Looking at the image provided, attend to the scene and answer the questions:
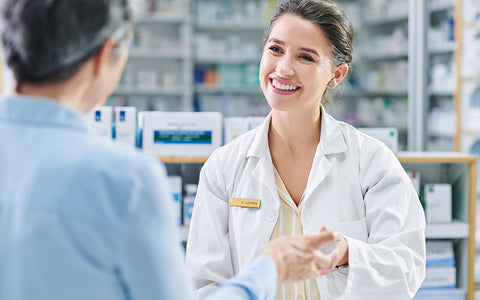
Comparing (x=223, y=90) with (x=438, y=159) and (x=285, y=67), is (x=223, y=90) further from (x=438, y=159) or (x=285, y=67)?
(x=285, y=67)

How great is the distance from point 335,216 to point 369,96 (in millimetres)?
6159

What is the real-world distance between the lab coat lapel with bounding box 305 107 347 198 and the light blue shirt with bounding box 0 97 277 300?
1003mm

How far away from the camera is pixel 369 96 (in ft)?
24.9

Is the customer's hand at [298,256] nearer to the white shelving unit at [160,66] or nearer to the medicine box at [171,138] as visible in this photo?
the medicine box at [171,138]

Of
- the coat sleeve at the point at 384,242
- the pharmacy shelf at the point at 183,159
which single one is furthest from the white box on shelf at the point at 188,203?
the coat sleeve at the point at 384,242

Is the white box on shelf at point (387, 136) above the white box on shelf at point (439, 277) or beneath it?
above

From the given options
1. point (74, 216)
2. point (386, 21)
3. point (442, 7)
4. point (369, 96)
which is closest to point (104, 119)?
point (74, 216)

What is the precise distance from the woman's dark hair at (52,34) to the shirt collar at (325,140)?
1.05 m

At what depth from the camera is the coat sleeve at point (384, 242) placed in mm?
1571

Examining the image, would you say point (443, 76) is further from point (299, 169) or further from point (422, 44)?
point (299, 169)

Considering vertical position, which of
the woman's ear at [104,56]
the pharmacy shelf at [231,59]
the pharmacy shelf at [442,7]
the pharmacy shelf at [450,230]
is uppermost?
the pharmacy shelf at [442,7]

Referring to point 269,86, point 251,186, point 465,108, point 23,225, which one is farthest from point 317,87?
point 465,108

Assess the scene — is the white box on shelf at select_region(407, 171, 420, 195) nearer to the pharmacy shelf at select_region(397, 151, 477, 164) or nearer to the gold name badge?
the pharmacy shelf at select_region(397, 151, 477, 164)

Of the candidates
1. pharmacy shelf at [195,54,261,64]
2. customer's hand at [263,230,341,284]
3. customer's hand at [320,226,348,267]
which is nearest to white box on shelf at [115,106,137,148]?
customer's hand at [320,226,348,267]
